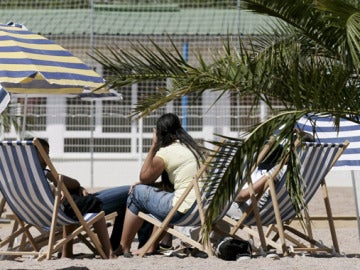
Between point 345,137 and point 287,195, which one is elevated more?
point 345,137

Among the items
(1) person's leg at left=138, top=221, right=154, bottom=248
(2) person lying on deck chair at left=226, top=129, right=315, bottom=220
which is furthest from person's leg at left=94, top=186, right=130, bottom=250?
(2) person lying on deck chair at left=226, top=129, right=315, bottom=220

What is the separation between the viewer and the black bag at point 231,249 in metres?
8.00

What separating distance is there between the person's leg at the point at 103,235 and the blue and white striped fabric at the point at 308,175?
109 cm

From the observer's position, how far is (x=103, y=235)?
822cm

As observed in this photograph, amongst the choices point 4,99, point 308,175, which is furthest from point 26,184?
point 308,175

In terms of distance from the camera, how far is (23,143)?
7.52 metres

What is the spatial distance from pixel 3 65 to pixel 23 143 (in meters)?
1.61

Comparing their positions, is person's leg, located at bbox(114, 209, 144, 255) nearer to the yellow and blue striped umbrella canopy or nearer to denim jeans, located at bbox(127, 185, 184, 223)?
denim jeans, located at bbox(127, 185, 184, 223)

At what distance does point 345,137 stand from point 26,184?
334cm

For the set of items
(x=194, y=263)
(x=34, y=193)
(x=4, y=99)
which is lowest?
(x=194, y=263)

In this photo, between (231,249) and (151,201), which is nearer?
(231,249)

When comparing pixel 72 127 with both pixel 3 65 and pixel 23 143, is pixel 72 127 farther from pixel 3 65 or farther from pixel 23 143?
pixel 23 143

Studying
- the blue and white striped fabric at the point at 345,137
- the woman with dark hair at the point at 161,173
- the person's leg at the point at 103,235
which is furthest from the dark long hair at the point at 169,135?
the blue and white striped fabric at the point at 345,137

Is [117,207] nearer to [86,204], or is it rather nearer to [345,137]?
[86,204]
